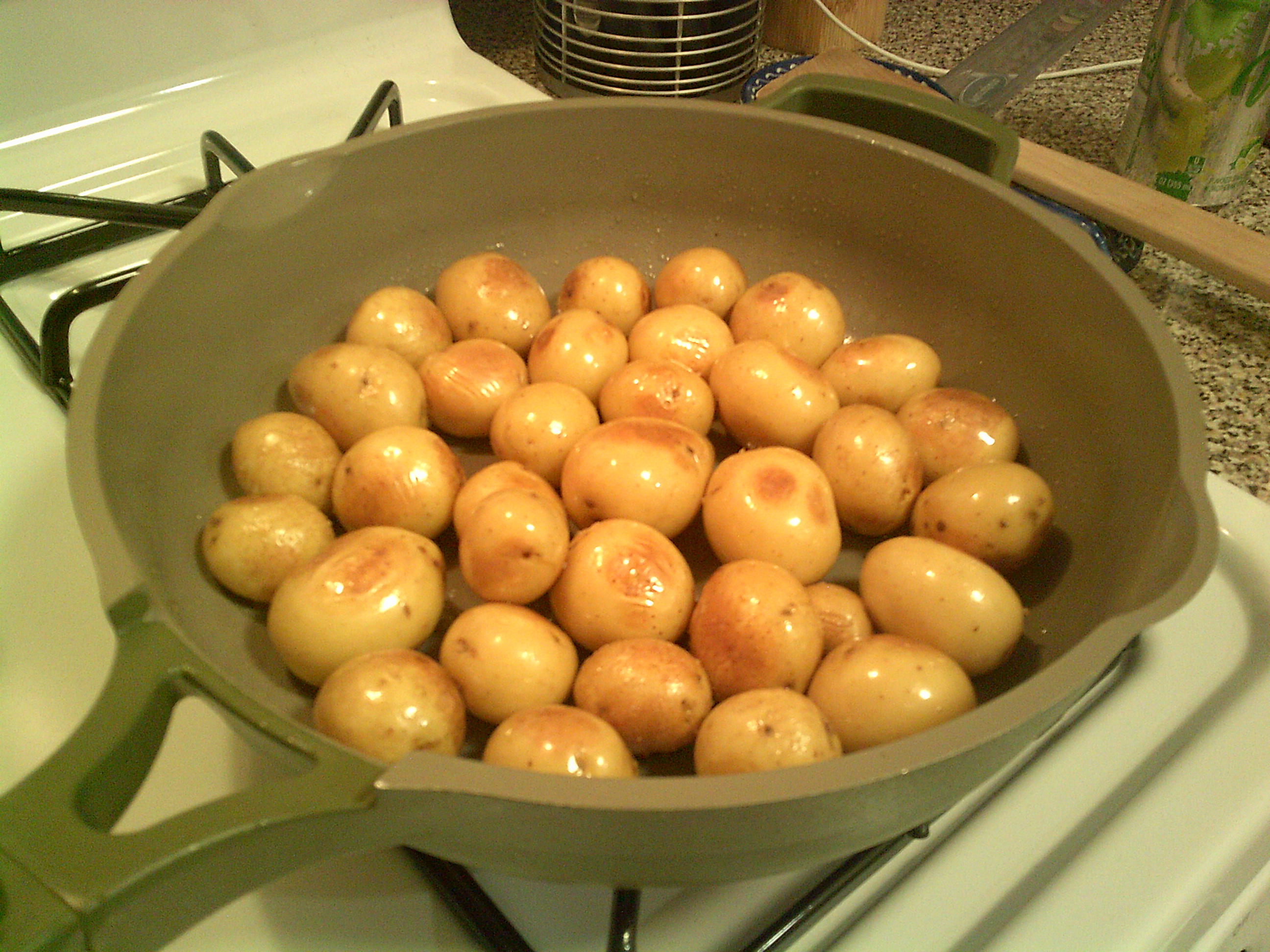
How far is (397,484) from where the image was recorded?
72cm

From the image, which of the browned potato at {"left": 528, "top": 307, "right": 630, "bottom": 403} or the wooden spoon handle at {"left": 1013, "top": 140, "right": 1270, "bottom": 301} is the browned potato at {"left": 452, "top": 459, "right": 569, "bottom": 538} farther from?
the wooden spoon handle at {"left": 1013, "top": 140, "right": 1270, "bottom": 301}

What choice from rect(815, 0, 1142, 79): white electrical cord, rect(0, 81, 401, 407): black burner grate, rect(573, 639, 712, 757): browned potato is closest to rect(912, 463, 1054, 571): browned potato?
rect(573, 639, 712, 757): browned potato

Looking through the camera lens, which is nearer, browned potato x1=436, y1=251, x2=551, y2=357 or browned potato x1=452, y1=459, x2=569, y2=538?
browned potato x1=452, y1=459, x2=569, y2=538

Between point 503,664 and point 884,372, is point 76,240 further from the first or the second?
point 884,372

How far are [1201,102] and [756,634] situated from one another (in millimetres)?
838

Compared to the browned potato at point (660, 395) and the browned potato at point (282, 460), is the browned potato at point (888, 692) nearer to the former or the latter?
the browned potato at point (660, 395)

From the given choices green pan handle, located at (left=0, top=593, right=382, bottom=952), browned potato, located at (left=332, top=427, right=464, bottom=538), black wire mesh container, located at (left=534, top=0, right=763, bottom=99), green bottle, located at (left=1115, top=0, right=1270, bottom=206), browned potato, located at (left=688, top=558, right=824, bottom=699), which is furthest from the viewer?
black wire mesh container, located at (left=534, top=0, right=763, bottom=99)

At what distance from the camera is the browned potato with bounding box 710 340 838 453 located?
787 mm

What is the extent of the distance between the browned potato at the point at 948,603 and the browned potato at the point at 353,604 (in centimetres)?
33

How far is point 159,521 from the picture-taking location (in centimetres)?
65

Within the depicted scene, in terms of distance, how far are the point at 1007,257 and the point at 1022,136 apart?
0.55 meters

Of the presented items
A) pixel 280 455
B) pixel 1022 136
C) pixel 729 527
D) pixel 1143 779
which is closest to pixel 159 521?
pixel 280 455

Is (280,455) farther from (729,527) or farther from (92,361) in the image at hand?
(729,527)

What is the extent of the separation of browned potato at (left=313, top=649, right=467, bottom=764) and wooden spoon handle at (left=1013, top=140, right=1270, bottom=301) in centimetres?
75
